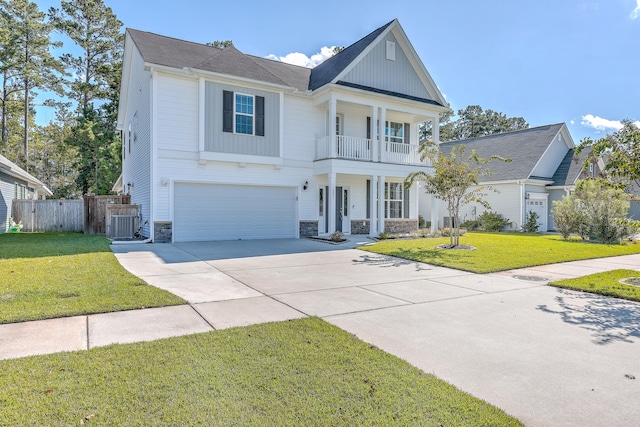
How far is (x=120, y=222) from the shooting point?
14.2m

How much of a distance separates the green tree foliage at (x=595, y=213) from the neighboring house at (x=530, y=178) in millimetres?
4822

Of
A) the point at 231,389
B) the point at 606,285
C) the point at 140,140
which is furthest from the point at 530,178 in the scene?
the point at 231,389

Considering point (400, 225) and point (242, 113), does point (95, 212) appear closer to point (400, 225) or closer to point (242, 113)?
point (242, 113)

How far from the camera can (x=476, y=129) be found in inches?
2137

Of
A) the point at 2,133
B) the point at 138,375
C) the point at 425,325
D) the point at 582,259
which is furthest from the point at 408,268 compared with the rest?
the point at 2,133

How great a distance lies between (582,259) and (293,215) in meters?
10.1

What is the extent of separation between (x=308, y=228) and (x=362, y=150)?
415cm

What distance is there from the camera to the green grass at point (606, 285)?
675cm

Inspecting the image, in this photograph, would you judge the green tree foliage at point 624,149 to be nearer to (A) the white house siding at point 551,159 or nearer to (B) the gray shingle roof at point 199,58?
(B) the gray shingle roof at point 199,58

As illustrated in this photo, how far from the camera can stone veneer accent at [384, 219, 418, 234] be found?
1828 cm

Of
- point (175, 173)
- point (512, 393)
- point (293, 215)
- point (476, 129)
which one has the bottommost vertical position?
point (512, 393)

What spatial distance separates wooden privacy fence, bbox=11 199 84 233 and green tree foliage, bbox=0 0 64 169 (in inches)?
681

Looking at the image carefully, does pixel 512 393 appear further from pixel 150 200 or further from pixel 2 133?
pixel 2 133

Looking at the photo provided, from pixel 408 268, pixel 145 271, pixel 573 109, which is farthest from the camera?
pixel 573 109
